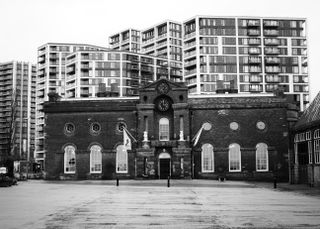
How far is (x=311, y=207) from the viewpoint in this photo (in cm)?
2202

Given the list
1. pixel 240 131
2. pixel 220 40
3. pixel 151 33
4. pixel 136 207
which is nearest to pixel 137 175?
pixel 240 131

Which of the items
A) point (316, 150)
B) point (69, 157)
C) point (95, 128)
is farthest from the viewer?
point (69, 157)

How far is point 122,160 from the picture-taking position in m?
54.6

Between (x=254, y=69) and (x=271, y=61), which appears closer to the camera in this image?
(x=254, y=69)

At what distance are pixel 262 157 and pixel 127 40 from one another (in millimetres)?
103176

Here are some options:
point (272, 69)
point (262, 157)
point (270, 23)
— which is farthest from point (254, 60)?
point (262, 157)

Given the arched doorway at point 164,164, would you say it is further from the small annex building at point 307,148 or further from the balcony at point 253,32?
the balcony at point 253,32

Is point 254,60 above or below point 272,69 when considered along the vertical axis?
above

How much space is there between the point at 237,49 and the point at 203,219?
104 meters

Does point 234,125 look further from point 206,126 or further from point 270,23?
point 270,23

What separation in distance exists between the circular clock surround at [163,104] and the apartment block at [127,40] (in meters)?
95.2

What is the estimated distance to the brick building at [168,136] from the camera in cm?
5316

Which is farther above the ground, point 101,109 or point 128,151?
point 101,109

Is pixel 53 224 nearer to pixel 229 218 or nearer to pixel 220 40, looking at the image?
pixel 229 218
